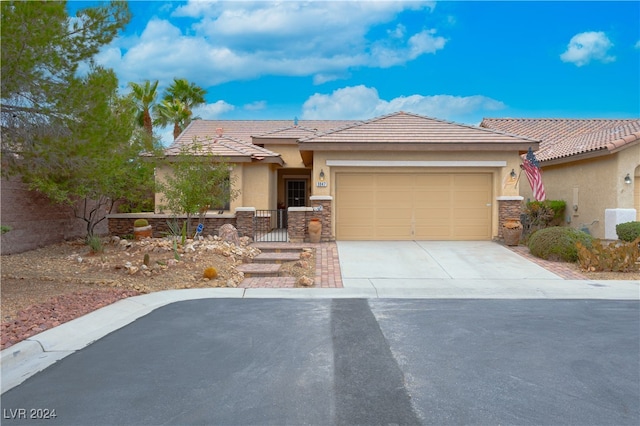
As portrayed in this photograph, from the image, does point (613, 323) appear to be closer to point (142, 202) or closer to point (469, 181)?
point (469, 181)

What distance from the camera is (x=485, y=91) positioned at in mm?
28484

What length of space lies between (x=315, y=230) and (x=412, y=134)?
16.4ft

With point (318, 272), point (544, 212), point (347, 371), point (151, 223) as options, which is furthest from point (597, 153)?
point (151, 223)

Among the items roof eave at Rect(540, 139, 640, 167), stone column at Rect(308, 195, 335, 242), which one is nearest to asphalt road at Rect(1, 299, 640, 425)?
stone column at Rect(308, 195, 335, 242)

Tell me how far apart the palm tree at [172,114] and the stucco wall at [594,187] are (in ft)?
70.8

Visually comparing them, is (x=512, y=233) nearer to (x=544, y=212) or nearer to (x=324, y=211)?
(x=544, y=212)

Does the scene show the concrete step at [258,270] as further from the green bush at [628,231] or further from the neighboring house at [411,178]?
the green bush at [628,231]

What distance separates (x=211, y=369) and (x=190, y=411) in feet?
3.50

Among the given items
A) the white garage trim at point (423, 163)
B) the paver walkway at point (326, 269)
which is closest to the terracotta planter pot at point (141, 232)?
the paver walkway at point (326, 269)

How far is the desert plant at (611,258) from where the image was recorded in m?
12.0

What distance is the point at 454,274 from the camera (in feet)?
38.9

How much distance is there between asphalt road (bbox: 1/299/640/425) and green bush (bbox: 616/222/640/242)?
7.66 meters

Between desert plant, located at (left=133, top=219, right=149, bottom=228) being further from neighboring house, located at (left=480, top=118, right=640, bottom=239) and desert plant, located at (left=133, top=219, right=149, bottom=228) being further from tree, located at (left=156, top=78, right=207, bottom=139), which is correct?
neighboring house, located at (left=480, top=118, right=640, bottom=239)

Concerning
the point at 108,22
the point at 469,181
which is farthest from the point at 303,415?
the point at 469,181
